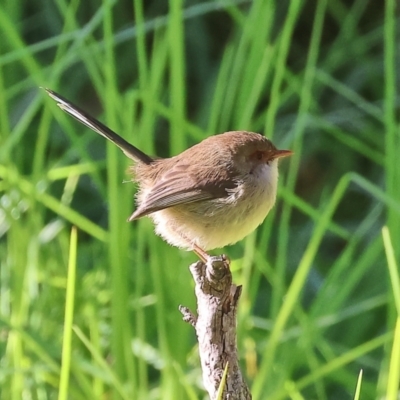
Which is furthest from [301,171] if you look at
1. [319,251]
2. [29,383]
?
[29,383]

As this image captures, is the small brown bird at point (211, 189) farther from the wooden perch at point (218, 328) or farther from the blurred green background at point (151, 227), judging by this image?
the wooden perch at point (218, 328)

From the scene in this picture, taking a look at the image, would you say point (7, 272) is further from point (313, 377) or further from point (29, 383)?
point (313, 377)

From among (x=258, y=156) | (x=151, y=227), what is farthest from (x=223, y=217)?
(x=151, y=227)

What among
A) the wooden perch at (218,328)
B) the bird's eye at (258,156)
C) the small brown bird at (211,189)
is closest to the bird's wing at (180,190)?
the small brown bird at (211,189)

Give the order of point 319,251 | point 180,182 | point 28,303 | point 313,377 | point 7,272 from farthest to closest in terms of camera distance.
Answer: point 319,251 < point 7,272 < point 28,303 < point 180,182 < point 313,377

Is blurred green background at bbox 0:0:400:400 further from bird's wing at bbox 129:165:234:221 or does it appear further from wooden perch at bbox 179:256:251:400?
wooden perch at bbox 179:256:251:400

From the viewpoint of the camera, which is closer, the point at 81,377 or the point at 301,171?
the point at 81,377

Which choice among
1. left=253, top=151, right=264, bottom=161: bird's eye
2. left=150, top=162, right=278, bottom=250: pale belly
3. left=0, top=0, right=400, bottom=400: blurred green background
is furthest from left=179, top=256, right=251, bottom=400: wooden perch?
left=253, top=151, right=264, bottom=161: bird's eye
